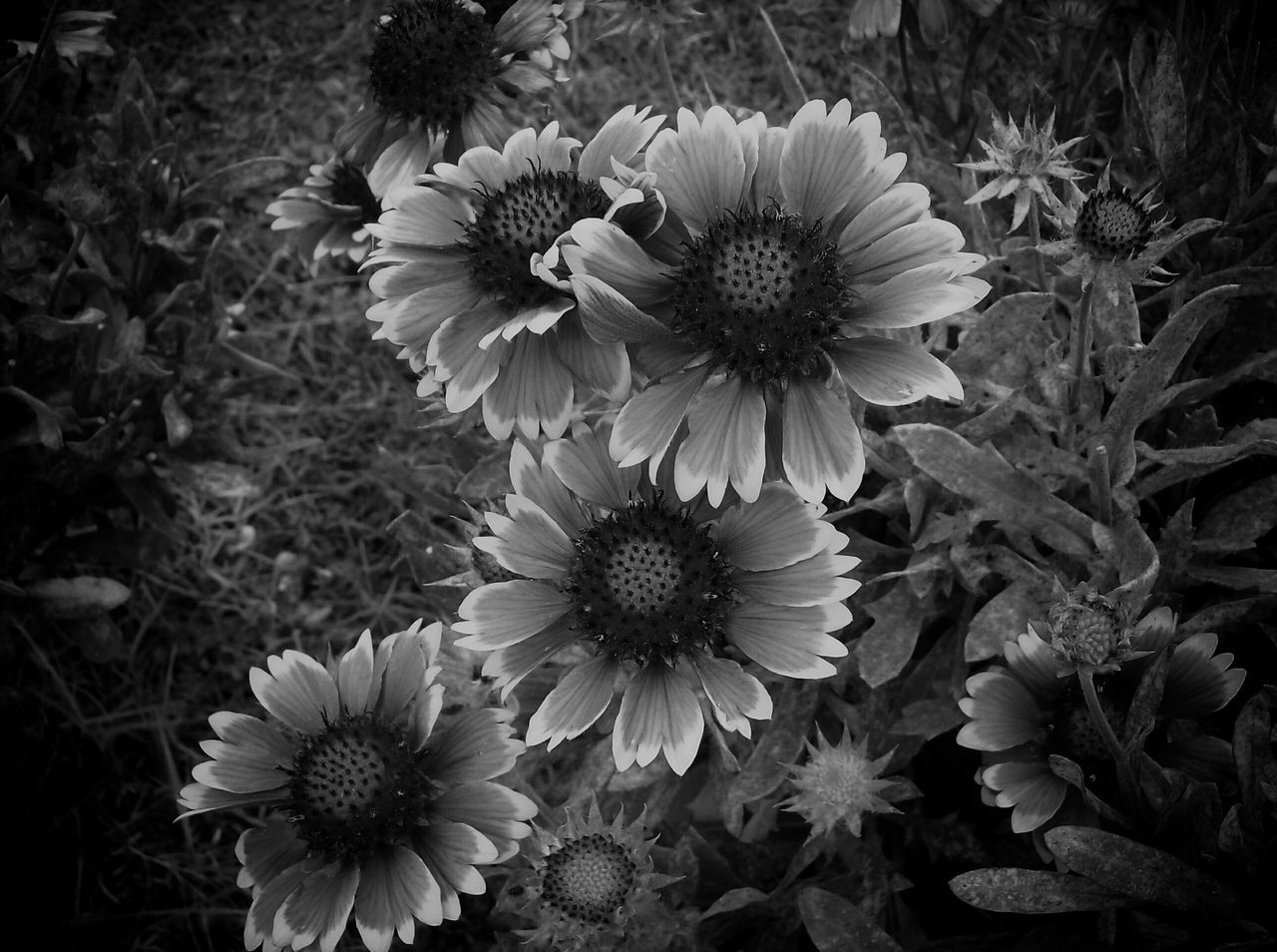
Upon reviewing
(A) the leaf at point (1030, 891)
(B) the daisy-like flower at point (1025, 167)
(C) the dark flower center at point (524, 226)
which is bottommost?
(A) the leaf at point (1030, 891)

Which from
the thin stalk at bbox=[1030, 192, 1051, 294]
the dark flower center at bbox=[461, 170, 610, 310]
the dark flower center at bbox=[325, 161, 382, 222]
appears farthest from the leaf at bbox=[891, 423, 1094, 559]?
the dark flower center at bbox=[325, 161, 382, 222]

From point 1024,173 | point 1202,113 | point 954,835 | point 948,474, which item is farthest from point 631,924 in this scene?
point 1202,113

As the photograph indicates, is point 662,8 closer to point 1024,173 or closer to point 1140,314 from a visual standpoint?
point 1024,173

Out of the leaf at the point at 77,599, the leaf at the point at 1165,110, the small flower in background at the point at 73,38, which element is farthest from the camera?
the leaf at the point at 77,599

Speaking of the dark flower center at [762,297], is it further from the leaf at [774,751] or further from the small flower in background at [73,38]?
the small flower in background at [73,38]

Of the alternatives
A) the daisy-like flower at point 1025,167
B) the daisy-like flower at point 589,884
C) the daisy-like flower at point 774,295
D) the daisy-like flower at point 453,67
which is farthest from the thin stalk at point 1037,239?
the daisy-like flower at point 589,884

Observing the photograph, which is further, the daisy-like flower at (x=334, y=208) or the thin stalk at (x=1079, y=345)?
the daisy-like flower at (x=334, y=208)

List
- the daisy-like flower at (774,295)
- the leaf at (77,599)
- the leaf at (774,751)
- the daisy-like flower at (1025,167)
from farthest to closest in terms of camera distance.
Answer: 1. the leaf at (77,599)
2. the leaf at (774,751)
3. the daisy-like flower at (1025,167)
4. the daisy-like flower at (774,295)
